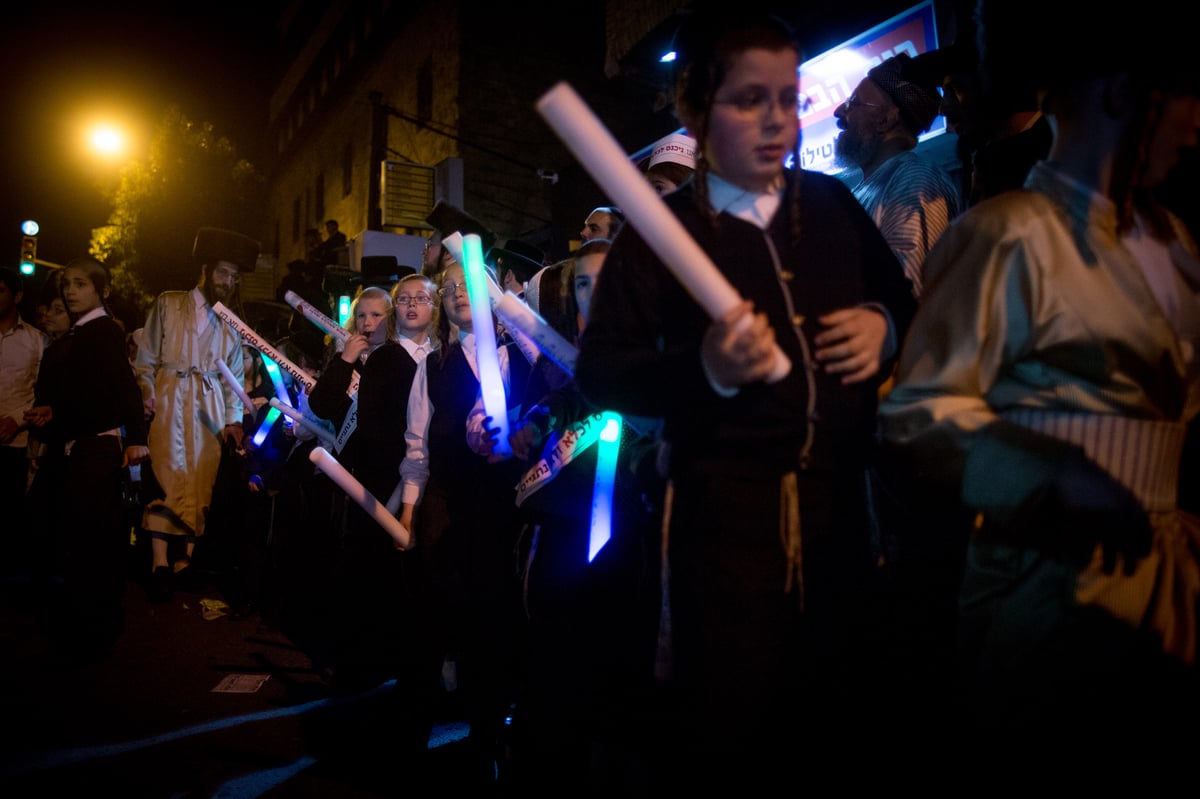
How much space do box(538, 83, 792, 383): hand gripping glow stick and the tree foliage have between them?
3086 centimetres

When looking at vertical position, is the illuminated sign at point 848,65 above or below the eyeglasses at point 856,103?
above

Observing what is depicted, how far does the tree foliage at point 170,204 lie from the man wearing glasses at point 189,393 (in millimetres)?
23519

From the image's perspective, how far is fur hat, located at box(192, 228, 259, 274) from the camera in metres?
7.29

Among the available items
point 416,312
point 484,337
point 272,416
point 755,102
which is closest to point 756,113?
point 755,102

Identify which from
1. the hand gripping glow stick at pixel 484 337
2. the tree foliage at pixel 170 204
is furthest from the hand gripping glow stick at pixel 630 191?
the tree foliage at pixel 170 204

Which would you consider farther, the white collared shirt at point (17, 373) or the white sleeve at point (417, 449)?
the white collared shirt at point (17, 373)

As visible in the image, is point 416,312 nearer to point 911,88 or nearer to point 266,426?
point 266,426

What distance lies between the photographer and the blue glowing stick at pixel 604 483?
262 cm

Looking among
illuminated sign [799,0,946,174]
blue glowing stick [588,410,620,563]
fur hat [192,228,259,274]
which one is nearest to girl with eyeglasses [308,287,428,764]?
blue glowing stick [588,410,620,563]

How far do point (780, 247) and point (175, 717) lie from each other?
4026 millimetres

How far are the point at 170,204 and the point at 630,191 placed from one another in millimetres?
32834

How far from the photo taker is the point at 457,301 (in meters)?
3.75

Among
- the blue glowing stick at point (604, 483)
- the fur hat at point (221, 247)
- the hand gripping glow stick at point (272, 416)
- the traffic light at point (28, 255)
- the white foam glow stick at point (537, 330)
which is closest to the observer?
the white foam glow stick at point (537, 330)

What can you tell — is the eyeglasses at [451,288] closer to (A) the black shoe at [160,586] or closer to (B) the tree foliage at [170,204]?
(A) the black shoe at [160,586]
